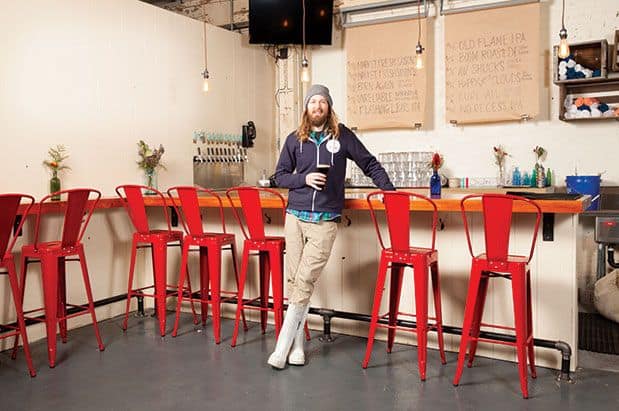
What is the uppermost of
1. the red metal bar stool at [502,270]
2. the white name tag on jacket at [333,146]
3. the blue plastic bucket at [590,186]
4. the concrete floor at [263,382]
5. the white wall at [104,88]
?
the white wall at [104,88]

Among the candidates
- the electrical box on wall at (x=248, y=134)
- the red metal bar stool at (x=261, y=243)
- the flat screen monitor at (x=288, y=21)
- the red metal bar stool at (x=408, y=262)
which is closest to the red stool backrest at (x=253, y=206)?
the red metal bar stool at (x=261, y=243)

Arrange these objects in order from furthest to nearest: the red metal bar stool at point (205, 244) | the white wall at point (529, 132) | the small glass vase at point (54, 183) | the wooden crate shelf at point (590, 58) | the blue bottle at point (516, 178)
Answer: the blue bottle at point (516, 178) → the white wall at point (529, 132) → the wooden crate shelf at point (590, 58) → the small glass vase at point (54, 183) → the red metal bar stool at point (205, 244)

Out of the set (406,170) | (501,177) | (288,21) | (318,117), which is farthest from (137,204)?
(501,177)

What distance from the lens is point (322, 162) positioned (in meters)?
3.29

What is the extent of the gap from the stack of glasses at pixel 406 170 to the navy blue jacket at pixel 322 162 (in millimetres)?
2347

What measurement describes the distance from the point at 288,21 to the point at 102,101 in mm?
2368

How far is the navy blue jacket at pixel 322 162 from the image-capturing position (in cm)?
327

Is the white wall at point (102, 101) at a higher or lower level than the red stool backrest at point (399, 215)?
higher

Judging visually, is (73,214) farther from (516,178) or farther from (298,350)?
(516,178)

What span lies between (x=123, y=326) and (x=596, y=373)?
10.2 ft

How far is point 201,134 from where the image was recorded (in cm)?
548

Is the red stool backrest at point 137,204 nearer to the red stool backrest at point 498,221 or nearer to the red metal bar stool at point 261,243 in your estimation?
the red metal bar stool at point 261,243

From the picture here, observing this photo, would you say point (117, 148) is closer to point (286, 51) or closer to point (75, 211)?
point (75, 211)

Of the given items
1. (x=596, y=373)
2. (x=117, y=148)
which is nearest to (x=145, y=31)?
(x=117, y=148)
